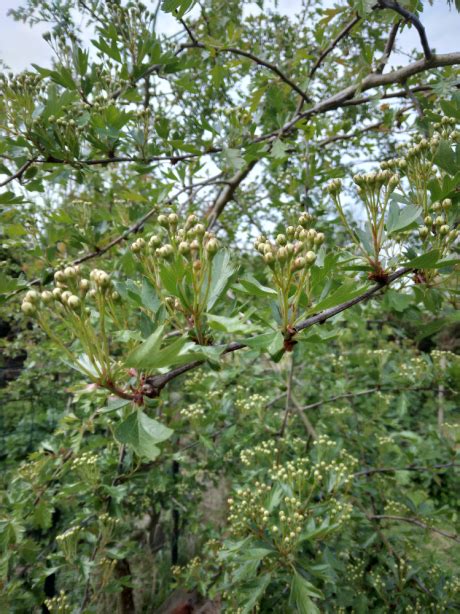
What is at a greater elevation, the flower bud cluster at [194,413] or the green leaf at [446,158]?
the green leaf at [446,158]

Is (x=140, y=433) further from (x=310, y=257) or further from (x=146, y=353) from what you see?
(x=310, y=257)

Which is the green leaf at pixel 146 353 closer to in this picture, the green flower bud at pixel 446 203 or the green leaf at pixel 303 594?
the green flower bud at pixel 446 203

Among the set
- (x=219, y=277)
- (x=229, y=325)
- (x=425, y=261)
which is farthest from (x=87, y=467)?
(x=425, y=261)

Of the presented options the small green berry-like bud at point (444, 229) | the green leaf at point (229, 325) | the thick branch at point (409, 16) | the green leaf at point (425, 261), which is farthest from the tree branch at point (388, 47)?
the green leaf at point (229, 325)

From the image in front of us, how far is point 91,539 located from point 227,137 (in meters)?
2.17

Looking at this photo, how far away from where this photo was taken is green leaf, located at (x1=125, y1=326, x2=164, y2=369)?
2.23 feet

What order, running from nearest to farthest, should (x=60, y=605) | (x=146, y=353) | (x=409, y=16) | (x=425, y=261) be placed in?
1. (x=146, y=353)
2. (x=425, y=261)
3. (x=409, y=16)
4. (x=60, y=605)

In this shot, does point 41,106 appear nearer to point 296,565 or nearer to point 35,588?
point 296,565

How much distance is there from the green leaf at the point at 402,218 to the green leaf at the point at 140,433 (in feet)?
2.42

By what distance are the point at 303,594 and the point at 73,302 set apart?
1302 millimetres

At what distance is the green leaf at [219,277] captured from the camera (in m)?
0.92

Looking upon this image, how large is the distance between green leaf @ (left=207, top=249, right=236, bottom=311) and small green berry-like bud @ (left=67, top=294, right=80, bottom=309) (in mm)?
296

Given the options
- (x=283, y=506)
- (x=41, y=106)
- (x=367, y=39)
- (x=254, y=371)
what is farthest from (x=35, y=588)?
(x=367, y=39)

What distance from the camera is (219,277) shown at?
0.95 m
